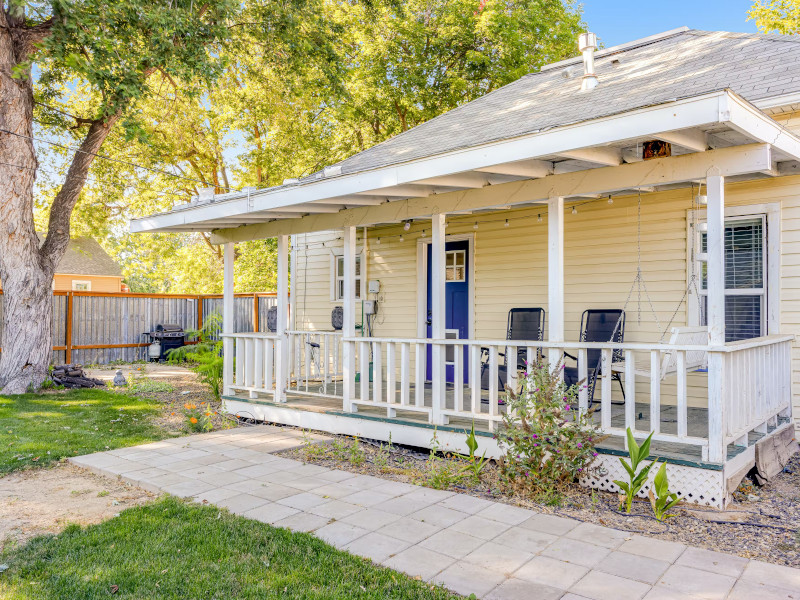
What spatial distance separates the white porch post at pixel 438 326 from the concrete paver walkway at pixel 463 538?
3.18 feet

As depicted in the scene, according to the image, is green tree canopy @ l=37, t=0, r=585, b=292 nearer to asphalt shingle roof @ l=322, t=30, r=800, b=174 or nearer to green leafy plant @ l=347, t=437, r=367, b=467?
asphalt shingle roof @ l=322, t=30, r=800, b=174

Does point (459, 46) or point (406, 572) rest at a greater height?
point (459, 46)

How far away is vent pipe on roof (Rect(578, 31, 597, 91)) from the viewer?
17.9ft

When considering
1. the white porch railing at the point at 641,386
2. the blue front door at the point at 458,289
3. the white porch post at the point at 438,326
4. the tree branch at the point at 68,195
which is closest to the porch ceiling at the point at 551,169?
the white porch post at the point at 438,326

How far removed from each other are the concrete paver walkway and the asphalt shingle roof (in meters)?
2.56

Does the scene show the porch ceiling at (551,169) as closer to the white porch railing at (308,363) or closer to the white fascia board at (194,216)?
the white fascia board at (194,216)

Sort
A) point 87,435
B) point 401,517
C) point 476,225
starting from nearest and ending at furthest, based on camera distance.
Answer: point 401,517, point 87,435, point 476,225

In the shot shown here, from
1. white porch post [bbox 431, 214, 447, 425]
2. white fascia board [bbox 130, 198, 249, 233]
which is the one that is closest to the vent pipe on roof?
white porch post [bbox 431, 214, 447, 425]

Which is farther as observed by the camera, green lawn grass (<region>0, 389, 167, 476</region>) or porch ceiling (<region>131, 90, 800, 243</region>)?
green lawn grass (<region>0, 389, 167, 476</region>)

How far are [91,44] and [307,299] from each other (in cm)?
472

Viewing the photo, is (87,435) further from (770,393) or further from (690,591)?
Answer: (770,393)

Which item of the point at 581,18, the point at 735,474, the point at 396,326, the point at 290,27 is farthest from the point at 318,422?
the point at 581,18

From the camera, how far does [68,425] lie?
6555mm

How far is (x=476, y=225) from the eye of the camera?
7172mm
